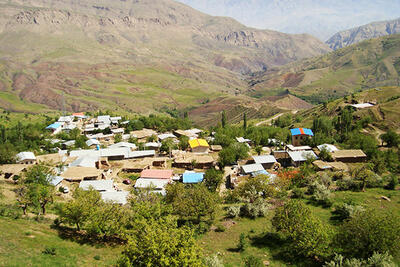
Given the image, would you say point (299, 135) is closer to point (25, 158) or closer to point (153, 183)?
point (153, 183)

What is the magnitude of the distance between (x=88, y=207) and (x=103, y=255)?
16.8 ft

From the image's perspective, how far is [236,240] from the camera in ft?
91.6

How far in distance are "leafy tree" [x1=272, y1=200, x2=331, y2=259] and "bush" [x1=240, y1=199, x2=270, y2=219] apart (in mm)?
6051

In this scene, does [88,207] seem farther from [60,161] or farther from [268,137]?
[268,137]

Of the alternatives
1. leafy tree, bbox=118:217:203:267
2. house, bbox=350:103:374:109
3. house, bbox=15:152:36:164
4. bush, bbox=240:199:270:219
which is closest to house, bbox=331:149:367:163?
bush, bbox=240:199:270:219

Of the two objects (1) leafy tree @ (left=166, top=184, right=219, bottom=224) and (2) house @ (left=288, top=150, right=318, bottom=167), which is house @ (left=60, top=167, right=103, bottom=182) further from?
(2) house @ (left=288, top=150, right=318, bottom=167)

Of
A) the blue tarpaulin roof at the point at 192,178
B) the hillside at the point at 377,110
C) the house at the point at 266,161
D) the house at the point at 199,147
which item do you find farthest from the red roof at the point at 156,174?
the hillside at the point at 377,110

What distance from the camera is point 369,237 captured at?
20.4m

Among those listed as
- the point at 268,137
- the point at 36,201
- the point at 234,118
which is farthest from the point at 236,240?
the point at 234,118

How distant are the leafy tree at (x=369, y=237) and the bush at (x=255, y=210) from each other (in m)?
11.4

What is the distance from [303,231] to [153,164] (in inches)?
1770

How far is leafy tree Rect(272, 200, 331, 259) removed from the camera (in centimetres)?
2169

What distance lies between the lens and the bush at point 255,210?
32.6 meters

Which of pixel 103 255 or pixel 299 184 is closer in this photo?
pixel 103 255
